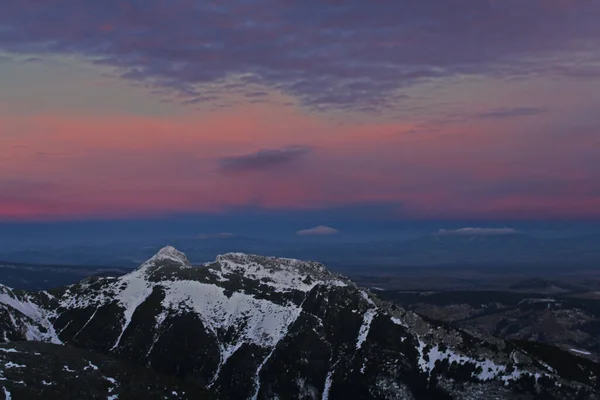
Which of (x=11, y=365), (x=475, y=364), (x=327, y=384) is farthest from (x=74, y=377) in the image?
(x=475, y=364)

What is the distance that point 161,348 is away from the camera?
655 ft

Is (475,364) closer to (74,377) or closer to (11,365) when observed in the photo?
(74,377)

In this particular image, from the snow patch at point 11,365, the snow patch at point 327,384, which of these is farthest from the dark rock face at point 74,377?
the snow patch at point 327,384

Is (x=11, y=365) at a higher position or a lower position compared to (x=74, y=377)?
higher

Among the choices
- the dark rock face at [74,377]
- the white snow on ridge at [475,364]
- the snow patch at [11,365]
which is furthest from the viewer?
the white snow on ridge at [475,364]

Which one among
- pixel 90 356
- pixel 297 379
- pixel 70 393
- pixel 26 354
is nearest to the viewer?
pixel 70 393

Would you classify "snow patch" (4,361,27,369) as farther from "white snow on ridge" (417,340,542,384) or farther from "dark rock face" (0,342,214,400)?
"white snow on ridge" (417,340,542,384)

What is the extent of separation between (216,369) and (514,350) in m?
101

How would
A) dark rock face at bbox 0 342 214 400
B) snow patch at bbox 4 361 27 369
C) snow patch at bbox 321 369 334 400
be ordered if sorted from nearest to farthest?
dark rock face at bbox 0 342 214 400, snow patch at bbox 4 361 27 369, snow patch at bbox 321 369 334 400

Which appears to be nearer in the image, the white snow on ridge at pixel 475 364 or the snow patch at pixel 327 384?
the white snow on ridge at pixel 475 364

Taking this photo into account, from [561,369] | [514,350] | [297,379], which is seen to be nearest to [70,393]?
[297,379]

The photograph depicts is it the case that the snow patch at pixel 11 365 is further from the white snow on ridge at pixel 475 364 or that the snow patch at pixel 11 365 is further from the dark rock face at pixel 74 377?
the white snow on ridge at pixel 475 364

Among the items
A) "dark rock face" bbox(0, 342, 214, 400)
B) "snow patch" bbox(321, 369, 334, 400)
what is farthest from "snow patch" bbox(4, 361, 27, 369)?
"snow patch" bbox(321, 369, 334, 400)

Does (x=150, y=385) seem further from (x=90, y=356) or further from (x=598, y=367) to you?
(x=598, y=367)
